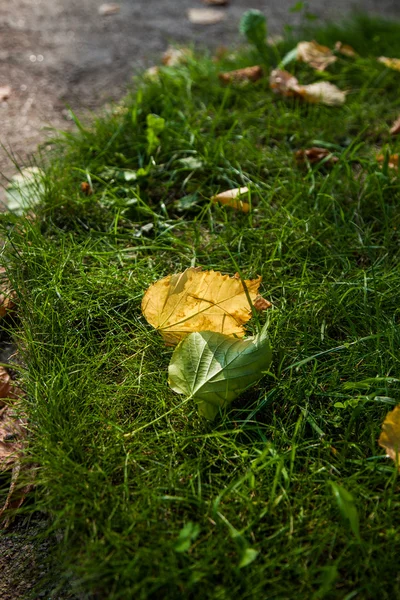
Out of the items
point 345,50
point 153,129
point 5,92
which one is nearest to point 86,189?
point 153,129

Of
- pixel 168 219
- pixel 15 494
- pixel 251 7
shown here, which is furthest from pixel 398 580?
pixel 251 7

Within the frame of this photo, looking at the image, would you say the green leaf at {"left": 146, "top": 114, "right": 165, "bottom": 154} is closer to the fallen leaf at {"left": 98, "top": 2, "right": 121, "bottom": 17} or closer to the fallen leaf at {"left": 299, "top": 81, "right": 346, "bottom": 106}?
the fallen leaf at {"left": 299, "top": 81, "right": 346, "bottom": 106}

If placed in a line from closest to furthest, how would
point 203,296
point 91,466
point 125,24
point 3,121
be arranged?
point 91,466, point 203,296, point 3,121, point 125,24

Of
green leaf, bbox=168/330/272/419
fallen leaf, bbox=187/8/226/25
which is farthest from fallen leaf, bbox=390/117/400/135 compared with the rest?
fallen leaf, bbox=187/8/226/25

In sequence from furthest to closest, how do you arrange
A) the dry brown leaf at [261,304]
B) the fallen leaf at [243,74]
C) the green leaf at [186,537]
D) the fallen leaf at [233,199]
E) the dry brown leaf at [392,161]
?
the fallen leaf at [243,74]
the dry brown leaf at [392,161]
the fallen leaf at [233,199]
the dry brown leaf at [261,304]
the green leaf at [186,537]

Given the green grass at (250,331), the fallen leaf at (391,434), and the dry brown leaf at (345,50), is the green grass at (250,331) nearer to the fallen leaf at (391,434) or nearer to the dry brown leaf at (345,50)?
the fallen leaf at (391,434)

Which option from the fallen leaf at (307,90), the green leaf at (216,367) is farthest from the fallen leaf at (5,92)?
the green leaf at (216,367)

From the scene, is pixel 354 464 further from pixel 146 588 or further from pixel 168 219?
pixel 168 219
